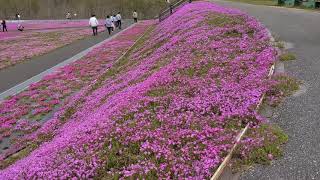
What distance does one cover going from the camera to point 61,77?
29797 millimetres

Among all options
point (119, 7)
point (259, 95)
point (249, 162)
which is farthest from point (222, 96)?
point (119, 7)

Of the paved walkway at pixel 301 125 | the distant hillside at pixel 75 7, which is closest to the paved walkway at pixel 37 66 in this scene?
the paved walkway at pixel 301 125

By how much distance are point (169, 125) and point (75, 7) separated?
97808mm

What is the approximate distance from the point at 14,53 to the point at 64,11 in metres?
62.8

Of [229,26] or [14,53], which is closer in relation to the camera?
[229,26]

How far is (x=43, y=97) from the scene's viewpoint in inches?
973

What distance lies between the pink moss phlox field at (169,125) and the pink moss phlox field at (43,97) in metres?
1.78

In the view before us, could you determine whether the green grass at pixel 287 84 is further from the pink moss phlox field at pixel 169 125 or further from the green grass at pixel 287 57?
the green grass at pixel 287 57

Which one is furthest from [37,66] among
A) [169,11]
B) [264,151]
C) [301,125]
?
[169,11]

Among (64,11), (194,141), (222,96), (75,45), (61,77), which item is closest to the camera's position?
(194,141)

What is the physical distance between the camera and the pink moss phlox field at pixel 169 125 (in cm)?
1005

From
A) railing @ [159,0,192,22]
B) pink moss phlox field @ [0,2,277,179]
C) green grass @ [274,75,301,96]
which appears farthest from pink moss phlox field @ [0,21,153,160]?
railing @ [159,0,192,22]

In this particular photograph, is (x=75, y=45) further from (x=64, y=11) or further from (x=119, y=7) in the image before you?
(x=64, y=11)

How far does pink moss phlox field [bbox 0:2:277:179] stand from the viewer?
1005 centimetres
